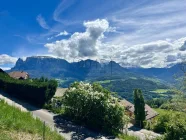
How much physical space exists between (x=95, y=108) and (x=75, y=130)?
11.1 ft

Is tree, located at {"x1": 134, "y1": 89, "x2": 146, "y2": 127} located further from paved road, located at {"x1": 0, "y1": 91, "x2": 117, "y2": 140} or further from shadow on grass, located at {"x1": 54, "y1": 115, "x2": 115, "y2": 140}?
shadow on grass, located at {"x1": 54, "y1": 115, "x2": 115, "y2": 140}

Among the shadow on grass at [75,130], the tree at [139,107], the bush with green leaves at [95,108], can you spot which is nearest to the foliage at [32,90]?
the bush with green leaves at [95,108]

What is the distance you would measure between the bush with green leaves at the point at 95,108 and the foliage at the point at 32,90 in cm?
671

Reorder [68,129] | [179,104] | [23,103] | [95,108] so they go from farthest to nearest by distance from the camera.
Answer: [23,103]
[95,108]
[68,129]
[179,104]

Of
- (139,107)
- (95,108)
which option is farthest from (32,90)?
(139,107)

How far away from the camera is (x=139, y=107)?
56.3 meters

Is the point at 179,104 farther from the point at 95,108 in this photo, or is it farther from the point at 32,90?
the point at 32,90

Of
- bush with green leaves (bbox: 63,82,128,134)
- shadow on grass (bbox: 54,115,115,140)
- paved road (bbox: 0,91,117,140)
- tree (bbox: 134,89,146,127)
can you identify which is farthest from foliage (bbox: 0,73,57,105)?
tree (bbox: 134,89,146,127)

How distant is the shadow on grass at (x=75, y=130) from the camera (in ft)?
81.3

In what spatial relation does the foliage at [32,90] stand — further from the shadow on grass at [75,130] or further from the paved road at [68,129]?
the shadow on grass at [75,130]

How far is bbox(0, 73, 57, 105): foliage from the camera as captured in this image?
37.2 metres

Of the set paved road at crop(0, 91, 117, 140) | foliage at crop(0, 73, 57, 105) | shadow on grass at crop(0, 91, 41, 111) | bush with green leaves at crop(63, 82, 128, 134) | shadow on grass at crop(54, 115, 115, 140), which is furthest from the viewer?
foliage at crop(0, 73, 57, 105)

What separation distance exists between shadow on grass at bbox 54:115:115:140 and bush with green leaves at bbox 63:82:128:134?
1.35m

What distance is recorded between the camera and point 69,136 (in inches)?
942
